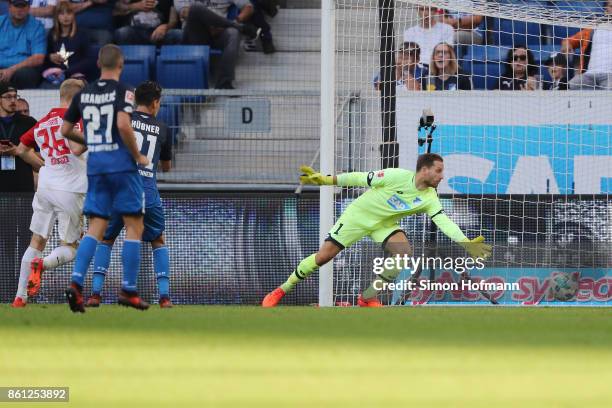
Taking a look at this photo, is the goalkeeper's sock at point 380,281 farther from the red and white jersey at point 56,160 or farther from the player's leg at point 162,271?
the red and white jersey at point 56,160

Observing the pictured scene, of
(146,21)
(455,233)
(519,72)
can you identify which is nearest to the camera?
(455,233)

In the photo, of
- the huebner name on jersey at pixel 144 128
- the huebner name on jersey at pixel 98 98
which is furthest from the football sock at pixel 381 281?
the huebner name on jersey at pixel 98 98

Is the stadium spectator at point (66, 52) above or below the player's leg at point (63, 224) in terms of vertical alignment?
above

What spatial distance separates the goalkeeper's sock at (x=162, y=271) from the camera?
1065 centimetres

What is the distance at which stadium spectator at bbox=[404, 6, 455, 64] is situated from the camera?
533 inches

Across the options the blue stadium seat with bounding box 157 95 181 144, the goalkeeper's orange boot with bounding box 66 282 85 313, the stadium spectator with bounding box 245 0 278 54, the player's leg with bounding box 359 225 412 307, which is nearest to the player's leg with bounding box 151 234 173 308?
the goalkeeper's orange boot with bounding box 66 282 85 313

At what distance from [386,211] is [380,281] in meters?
0.98

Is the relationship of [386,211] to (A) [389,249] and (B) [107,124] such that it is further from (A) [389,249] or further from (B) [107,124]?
(B) [107,124]

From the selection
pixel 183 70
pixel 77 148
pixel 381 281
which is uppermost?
pixel 183 70

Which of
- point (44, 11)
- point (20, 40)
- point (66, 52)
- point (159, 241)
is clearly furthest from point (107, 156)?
point (44, 11)

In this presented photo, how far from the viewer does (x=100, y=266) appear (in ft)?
32.2

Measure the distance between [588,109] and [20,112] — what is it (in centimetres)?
612

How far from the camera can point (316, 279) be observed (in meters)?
13.4

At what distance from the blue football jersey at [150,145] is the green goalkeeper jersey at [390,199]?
179 cm
